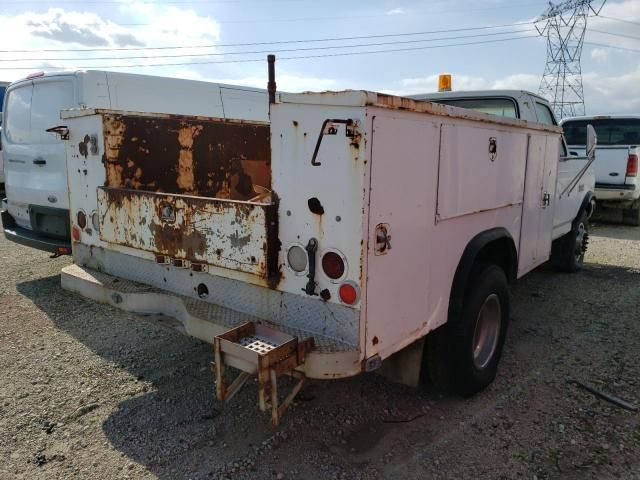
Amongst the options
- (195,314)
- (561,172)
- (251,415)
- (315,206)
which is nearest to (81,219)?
(195,314)

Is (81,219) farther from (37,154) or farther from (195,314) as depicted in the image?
(37,154)

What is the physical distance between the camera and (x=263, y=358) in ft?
7.20

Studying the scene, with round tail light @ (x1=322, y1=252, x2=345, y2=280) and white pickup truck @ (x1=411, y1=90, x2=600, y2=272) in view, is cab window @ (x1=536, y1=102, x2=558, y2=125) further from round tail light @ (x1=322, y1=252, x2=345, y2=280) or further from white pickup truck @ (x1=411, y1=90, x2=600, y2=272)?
round tail light @ (x1=322, y1=252, x2=345, y2=280)

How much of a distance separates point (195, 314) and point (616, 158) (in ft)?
32.2

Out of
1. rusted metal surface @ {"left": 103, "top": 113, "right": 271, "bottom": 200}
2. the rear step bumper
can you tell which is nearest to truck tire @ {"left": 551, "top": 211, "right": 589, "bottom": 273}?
rusted metal surface @ {"left": 103, "top": 113, "right": 271, "bottom": 200}

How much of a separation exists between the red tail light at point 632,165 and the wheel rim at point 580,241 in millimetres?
4124

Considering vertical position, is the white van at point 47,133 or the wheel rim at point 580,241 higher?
the white van at point 47,133

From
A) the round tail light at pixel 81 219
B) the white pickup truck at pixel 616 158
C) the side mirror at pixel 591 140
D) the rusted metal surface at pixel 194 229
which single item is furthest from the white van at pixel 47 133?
the white pickup truck at pixel 616 158

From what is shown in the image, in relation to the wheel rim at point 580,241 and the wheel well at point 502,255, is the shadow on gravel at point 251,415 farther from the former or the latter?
the wheel rim at point 580,241

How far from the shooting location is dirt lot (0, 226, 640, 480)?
9.05ft

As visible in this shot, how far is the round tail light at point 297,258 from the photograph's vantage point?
2.51 m

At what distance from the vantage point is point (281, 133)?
2.47 m

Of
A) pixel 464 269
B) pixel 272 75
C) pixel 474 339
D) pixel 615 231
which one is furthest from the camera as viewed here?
pixel 615 231

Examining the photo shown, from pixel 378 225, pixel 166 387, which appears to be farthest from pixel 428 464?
pixel 166 387
